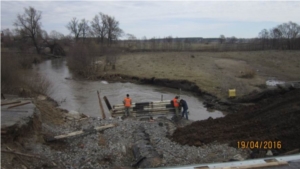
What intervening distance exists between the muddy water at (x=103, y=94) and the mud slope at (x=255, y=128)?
19.6ft

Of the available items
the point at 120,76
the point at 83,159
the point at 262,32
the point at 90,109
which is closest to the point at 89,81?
the point at 120,76

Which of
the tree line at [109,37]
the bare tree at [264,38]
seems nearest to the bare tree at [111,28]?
the tree line at [109,37]

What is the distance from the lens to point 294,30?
287 ft

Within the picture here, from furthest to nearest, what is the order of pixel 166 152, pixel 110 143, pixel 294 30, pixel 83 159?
pixel 294 30, pixel 110 143, pixel 166 152, pixel 83 159

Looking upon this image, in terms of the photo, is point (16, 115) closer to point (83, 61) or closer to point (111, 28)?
point (83, 61)

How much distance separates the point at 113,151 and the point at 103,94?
18489 mm

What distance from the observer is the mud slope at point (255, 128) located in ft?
37.5

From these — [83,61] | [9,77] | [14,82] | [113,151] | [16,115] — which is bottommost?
[113,151]

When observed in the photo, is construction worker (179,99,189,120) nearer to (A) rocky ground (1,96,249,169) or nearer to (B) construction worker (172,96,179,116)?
(B) construction worker (172,96,179,116)

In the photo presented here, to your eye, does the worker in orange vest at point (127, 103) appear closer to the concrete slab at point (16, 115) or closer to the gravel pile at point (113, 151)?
the gravel pile at point (113, 151)

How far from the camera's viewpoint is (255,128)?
12961 millimetres

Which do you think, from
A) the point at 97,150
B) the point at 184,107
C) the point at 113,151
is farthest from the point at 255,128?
the point at 97,150

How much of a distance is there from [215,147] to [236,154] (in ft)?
3.25

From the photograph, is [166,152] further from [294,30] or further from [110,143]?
[294,30]
